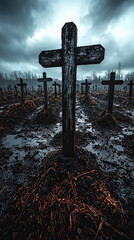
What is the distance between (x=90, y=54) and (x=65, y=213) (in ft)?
8.12

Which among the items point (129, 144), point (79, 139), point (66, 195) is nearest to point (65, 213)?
point (66, 195)

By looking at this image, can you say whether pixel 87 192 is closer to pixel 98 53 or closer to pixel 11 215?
pixel 11 215

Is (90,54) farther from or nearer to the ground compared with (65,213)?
farther from the ground

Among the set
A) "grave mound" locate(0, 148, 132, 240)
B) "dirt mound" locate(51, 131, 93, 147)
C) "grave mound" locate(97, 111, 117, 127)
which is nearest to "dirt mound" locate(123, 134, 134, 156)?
"dirt mound" locate(51, 131, 93, 147)

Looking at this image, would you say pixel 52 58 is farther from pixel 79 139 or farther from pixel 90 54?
pixel 79 139

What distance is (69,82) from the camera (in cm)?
194

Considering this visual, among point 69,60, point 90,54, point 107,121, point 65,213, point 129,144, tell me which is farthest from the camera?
point 107,121

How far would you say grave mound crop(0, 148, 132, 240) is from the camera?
1.14 meters

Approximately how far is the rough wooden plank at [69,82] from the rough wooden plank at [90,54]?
11cm

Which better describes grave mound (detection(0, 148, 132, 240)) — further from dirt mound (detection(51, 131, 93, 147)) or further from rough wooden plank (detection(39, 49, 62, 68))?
rough wooden plank (detection(39, 49, 62, 68))

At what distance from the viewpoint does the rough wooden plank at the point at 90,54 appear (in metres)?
1.68

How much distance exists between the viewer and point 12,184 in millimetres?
2137

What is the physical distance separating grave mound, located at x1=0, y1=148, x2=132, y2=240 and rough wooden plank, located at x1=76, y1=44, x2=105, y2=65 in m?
2.08

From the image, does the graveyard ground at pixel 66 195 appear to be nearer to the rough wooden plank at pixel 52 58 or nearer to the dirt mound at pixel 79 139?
the dirt mound at pixel 79 139
